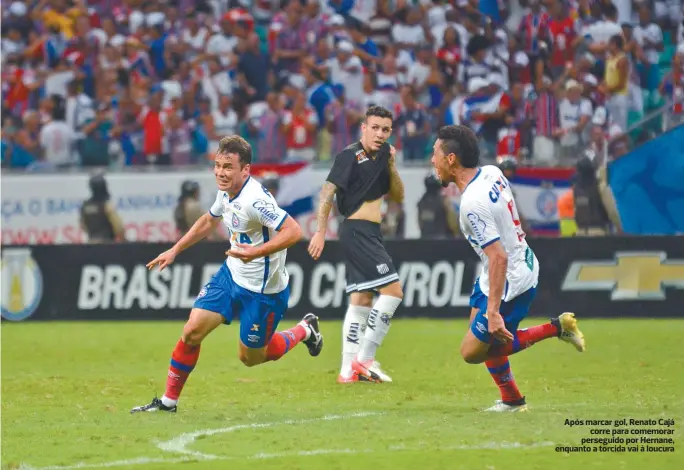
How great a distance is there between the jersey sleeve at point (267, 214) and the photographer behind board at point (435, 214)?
9.55 metres

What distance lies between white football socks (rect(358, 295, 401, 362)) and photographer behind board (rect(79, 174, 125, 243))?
9.39m

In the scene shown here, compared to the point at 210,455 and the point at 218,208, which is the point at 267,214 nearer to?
the point at 218,208

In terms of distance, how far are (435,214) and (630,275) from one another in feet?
10.9

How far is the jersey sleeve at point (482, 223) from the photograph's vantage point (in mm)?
8461

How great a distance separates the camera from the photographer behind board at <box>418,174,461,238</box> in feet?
62.3

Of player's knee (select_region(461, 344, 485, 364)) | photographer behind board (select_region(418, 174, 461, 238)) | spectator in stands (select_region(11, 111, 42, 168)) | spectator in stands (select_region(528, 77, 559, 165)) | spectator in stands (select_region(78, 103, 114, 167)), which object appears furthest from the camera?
spectator in stands (select_region(11, 111, 42, 168))

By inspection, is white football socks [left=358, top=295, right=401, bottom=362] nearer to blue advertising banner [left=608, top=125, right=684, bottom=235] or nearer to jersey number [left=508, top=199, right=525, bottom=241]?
jersey number [left=508, top=199, right=525, bottom=241]

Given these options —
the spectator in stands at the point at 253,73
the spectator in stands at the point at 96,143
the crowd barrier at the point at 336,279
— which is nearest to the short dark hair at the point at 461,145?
the crowd barrier at the point at 336,279

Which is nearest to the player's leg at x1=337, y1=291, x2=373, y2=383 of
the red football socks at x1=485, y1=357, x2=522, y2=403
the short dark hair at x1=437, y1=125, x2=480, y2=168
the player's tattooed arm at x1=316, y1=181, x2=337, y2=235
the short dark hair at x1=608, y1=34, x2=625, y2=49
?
the player's tattooed arm at x1=316, y1=181, x2=337, y2=235

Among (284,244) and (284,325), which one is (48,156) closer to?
(284,325)

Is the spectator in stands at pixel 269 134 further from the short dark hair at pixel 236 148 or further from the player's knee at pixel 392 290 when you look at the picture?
the short dark hair at pixel 236 148

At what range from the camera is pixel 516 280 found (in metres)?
8.96

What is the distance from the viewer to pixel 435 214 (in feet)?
62.6

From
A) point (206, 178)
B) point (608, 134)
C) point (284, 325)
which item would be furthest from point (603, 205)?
point (206, 178)
